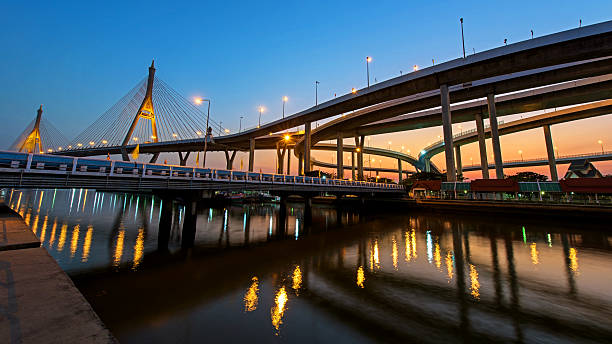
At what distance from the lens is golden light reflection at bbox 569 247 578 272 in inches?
538

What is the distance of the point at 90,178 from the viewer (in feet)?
45.1

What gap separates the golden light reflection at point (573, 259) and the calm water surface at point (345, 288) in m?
0.11

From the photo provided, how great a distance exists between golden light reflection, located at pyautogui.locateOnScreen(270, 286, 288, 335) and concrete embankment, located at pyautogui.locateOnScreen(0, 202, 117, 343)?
209 inches

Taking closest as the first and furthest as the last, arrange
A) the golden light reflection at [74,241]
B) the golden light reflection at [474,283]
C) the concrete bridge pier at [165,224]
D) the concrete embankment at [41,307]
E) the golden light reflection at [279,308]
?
1. the concrete embankment at [41,307]
2. the golden light reflection at [279,308]
3. the golden light reflection at [474,283]
4. the golden light reflection at [74,241]
5. the concrete bridge pier at [165,224]

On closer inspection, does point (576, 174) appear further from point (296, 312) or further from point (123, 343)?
point (123, 343)

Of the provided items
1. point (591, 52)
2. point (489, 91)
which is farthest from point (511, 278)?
point (489, 91)

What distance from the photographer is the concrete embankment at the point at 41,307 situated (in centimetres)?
362

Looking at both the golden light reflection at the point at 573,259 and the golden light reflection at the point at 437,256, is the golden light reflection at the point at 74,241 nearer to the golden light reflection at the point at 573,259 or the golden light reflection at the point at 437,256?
the golden light reflection at the point at 437,256

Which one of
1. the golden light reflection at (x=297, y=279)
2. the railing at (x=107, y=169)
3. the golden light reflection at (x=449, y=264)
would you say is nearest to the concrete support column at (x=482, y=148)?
the golden light reflection at (x=449, y=264)

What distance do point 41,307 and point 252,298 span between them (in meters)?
6.80

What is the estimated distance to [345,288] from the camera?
432 inches

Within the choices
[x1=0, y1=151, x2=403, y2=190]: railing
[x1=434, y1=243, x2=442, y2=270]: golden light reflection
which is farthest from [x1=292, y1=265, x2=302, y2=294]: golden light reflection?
[x1=0, y1=151, x2=403, y2=190]: railing

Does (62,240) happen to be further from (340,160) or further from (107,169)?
(340,160)

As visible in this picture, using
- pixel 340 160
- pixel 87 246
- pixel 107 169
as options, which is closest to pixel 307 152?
pixel 340 160
